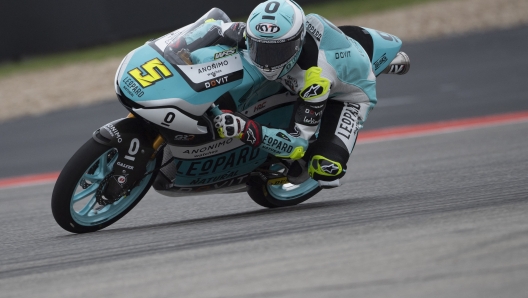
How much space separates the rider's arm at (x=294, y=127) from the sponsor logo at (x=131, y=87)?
1.68ft

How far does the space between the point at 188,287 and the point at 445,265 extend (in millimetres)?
1128

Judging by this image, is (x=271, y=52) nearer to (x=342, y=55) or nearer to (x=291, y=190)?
(x=342, y=55)

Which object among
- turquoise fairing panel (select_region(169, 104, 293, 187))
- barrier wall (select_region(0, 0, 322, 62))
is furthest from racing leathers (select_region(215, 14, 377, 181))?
barrier wall (select_region(0, 0, 322, 62))

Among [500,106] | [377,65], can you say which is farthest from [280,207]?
[500,106]

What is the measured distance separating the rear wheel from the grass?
440 inches

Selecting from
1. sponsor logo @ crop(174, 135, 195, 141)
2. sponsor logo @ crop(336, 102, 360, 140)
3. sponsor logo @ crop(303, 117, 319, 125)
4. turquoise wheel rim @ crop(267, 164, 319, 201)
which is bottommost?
turquoise wheel rim @ crop(267, 164, 319, 201)

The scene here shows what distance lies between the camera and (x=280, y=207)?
6.35m

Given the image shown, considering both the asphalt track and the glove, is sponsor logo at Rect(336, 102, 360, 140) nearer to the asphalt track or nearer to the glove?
the asphalt track

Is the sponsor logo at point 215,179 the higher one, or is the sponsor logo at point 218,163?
the sponsor logo at point 218,163

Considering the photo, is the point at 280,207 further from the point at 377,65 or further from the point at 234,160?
the point at 377,65

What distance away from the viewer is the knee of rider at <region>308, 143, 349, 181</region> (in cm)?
559

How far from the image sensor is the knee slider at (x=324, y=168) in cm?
559

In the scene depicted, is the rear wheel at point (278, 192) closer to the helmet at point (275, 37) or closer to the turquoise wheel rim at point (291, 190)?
the turquoise wheel rim at point (291, 190)

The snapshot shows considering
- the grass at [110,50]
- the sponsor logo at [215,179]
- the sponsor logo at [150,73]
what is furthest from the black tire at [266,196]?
the grass at [110,50]
